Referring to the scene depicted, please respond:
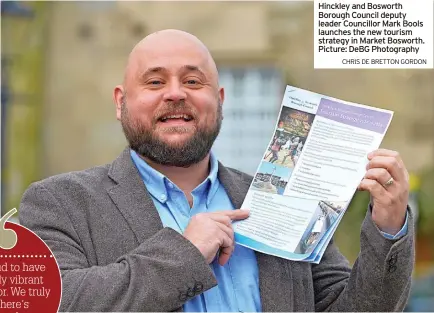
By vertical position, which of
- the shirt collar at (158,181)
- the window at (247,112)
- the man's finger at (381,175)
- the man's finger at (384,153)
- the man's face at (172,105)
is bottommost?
the window at (247,112)

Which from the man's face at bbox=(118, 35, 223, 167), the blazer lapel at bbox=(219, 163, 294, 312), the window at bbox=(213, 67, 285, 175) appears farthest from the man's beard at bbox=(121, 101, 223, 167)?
the window at bbox=(213, 67, 285, 175)

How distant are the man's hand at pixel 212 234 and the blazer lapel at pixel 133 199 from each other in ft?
0.41

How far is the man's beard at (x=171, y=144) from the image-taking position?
6.93 feet

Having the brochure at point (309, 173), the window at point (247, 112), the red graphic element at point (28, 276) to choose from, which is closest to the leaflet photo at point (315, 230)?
the brochure at point (309, 173)

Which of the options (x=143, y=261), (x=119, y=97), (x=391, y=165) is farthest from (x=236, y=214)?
(x=119, y=97)

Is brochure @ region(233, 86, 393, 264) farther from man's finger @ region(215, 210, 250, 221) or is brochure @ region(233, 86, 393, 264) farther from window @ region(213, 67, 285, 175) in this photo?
window @ region(213, 67, 285, 175)

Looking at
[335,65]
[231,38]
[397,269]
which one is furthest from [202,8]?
[397,269]

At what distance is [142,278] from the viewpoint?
1.80 m

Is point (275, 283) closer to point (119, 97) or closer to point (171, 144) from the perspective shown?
point (171, 144)

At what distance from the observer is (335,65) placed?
2.23 meters

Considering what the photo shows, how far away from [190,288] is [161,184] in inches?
15.9

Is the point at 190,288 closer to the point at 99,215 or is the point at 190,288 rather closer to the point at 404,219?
the point at 99,215

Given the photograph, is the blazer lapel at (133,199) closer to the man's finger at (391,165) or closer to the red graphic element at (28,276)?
the red graphic element at (28,276)

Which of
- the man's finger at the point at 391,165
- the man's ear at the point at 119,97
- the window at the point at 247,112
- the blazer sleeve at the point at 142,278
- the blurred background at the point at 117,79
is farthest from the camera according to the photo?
the blurred background at the point at 117,79
